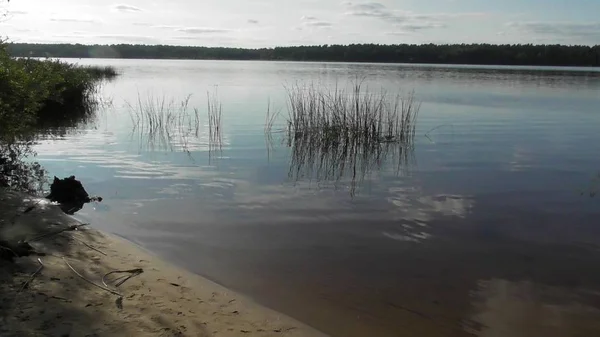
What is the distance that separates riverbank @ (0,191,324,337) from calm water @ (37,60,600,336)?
41 cm

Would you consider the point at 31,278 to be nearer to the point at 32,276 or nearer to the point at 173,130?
the point at 32,276

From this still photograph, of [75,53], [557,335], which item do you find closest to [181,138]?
[557,335]

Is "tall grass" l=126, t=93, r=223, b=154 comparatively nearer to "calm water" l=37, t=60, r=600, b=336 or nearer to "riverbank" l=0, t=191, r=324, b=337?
"calm water" l=37, t=60, r=600, b=336

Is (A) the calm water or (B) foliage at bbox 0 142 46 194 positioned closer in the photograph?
(A) the calm water

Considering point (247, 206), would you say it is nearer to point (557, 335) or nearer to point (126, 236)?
point (126, 236)

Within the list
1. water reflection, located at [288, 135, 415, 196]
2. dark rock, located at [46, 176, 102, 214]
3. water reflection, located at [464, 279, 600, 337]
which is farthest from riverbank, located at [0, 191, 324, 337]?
water reflection, located at [288, 135, 415, 196]

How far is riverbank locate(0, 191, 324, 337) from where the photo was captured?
3.33 metres

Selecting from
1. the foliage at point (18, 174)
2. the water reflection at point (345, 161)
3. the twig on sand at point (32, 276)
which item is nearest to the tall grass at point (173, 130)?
the water reflection at point (345, 161)

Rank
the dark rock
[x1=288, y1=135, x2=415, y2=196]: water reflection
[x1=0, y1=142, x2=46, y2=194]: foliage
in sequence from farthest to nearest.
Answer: [x1=288, y1=135, x2=415, y2=196]: water reflection → [x1=0, y1=142, x2=46, y2=194]: foliage → the dark rock

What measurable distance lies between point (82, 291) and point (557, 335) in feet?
12.3

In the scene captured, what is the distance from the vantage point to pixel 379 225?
6664 millimetres

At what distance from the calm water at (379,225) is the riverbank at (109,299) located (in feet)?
1.35

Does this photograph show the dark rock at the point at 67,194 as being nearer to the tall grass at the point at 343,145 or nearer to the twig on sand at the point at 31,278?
the twig on sand at the point at 31,278

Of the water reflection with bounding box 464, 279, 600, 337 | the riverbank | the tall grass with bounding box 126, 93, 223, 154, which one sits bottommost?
the water reflection with bounding box 464, 279, 600, 337
